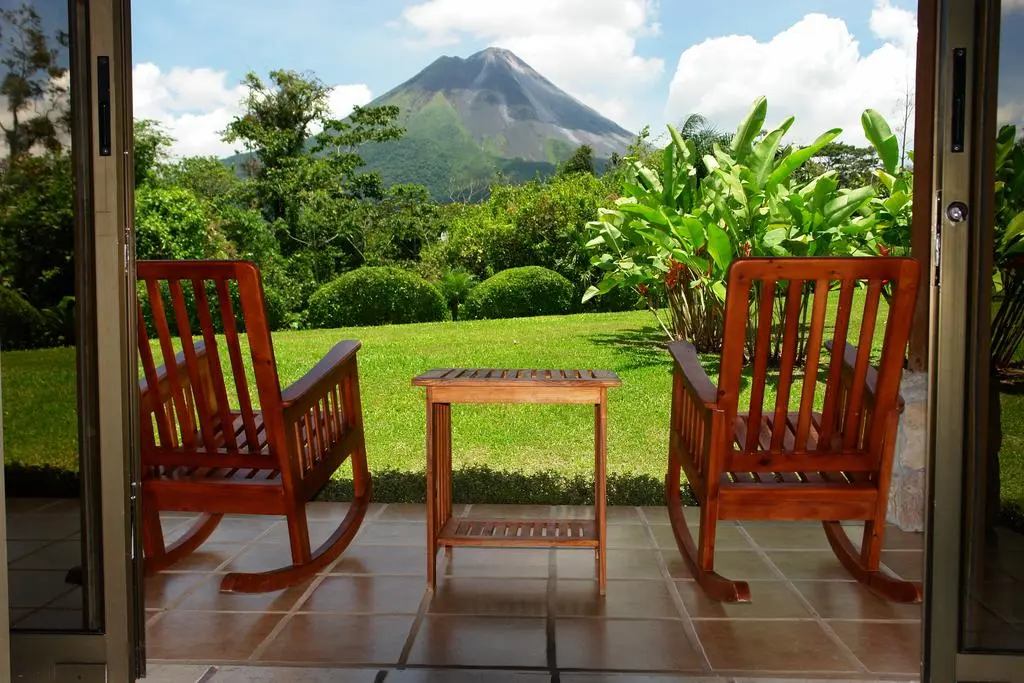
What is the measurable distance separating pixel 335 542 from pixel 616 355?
343 centimetres

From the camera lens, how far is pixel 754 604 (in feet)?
9.05

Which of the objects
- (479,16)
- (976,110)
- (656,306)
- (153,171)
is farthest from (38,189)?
(153,171)

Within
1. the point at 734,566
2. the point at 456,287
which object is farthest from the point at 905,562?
the point at 456,287

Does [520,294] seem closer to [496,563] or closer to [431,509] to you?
[496,563]

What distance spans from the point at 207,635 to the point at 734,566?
1677mm

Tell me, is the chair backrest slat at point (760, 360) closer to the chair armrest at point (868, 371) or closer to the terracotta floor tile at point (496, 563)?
the chair armrest at point (868, 371)

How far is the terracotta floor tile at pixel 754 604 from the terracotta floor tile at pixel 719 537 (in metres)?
0.43

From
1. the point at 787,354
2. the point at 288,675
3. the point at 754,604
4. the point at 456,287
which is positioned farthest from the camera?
the point at 456,287

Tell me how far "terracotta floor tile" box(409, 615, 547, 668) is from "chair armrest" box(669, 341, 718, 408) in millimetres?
777

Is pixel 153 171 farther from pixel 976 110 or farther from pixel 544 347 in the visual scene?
pixel 976 110

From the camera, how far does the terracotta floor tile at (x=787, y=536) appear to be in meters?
3.38

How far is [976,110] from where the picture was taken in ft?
5.94

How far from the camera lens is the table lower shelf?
282 centimetres

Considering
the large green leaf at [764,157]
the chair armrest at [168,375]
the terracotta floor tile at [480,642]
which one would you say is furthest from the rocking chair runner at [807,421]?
the large green leaf at [764,157]
